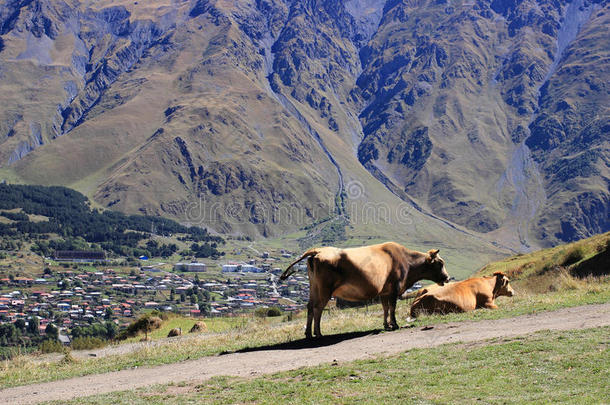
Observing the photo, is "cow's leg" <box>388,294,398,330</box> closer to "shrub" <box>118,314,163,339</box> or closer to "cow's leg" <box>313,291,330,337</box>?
"cow's leg" <box>313,291,330,337</box>

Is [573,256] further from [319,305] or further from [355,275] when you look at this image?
[319,305]

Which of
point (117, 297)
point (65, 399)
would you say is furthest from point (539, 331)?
point (117, 297)

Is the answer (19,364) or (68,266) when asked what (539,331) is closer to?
(19,364)

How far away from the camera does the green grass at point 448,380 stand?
11281 mm

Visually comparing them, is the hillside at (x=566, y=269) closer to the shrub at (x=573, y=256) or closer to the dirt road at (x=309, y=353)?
the shrub at (x=573, y=256)

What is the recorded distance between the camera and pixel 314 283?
18328 millimetres

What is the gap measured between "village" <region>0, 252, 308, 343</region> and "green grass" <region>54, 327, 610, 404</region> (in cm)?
9581

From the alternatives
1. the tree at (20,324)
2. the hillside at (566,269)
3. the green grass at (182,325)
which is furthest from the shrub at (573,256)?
the tree at (20,324)

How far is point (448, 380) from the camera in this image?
1242 centimetres

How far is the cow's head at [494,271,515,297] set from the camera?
79.9ft

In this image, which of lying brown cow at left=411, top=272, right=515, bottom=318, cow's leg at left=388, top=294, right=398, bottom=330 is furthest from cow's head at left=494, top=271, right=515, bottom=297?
cow's leg at left=388, top=294, right=398, bottom=330

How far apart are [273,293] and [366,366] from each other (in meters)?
165

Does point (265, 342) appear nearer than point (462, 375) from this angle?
No

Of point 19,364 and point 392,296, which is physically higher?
point 392,296
